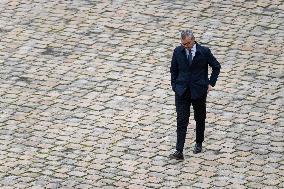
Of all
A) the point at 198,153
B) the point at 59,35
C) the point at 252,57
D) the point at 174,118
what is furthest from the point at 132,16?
the point at 198,153

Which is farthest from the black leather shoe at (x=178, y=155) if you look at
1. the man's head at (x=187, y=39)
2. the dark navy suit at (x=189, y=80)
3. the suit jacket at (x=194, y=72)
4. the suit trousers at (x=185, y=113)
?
the man's head at (x=187, y=39)

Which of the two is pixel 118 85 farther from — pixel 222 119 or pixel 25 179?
pixel 25 179

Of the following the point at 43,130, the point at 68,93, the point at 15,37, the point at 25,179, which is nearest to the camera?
the point at 25,179

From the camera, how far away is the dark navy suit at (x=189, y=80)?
12344 mm

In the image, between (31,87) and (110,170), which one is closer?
(110,170)

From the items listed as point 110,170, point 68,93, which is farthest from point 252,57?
point 110,170

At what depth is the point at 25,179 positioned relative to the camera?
40.0 feet

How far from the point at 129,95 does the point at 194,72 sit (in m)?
2.38

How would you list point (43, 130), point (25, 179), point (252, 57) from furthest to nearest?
point (252, 57), point (43, 130), point (25, 179)

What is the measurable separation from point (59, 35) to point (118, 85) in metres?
2.37

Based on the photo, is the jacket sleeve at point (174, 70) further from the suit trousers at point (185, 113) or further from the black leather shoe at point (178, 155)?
the black leather shoe at point (178, 155)

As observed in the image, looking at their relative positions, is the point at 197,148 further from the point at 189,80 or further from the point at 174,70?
the point at 174,70

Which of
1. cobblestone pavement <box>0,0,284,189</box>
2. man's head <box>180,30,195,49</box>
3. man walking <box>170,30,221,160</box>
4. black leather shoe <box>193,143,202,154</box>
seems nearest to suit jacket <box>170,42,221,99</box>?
man walking <box>170,30,221,160</box>

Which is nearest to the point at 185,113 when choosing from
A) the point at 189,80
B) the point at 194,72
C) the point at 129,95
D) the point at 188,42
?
the point at 189,80
